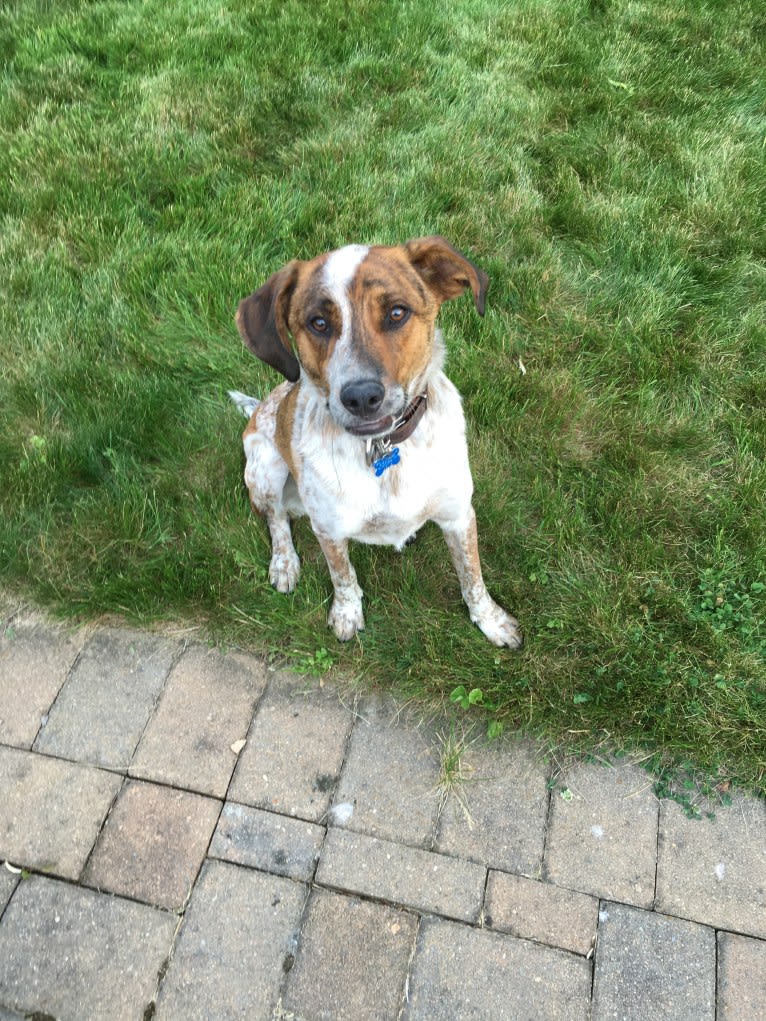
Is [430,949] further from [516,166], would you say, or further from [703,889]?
[516,166]

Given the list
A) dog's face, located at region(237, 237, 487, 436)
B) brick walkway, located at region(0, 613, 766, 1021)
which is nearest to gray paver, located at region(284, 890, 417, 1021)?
brick walkway, located at region(0, 613, 766, 1021)

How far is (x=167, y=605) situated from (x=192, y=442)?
2.95 ft

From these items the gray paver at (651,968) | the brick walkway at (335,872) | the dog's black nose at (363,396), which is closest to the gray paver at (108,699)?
the brick walkway at (335,872)

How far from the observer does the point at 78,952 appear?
7.51 feet

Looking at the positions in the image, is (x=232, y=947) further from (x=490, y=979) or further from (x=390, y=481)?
(x=390, y=481)

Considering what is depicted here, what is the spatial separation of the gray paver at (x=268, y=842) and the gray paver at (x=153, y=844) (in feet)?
0.20

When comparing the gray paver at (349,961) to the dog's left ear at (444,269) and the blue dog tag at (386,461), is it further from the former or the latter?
the dog's left ear at (444,269)

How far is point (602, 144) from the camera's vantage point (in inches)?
186

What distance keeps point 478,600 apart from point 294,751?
3.05 feet

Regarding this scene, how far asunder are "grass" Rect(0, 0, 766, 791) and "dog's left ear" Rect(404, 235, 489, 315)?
3.47 feet

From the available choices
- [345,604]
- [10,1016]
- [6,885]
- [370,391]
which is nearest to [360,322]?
[370,391]

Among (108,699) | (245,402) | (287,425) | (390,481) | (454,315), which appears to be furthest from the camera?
(454,315)

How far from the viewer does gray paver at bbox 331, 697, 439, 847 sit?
8.21 ft

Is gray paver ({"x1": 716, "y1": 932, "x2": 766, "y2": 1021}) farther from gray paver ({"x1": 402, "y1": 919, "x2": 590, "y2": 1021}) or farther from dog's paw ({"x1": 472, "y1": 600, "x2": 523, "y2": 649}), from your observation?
dog's paw ({"x1": 472, "y1": 600, "x2": 523, "y2": 649})
